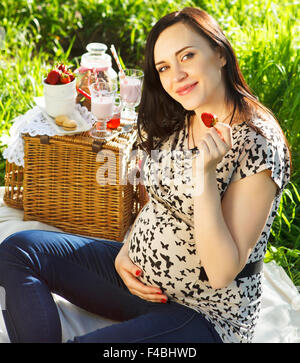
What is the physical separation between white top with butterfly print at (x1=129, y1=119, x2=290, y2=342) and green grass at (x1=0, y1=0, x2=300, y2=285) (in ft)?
2.90

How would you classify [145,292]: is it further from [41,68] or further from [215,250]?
[41,68]

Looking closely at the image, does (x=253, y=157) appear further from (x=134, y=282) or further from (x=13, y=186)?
(x=13, y=186)

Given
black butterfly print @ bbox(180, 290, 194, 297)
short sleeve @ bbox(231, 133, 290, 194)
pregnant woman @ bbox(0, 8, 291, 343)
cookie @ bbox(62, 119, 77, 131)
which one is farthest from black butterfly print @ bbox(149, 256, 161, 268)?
cookie @ bbox(62, 119, 77, 131)

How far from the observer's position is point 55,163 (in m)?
2.68

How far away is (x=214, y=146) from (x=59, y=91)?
123 cm

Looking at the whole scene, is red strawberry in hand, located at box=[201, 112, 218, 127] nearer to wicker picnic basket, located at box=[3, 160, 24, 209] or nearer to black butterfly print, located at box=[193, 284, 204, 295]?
black butterfly print, located at box=[193, 284, 204, 295]

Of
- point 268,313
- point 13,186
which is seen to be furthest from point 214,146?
point 13,186

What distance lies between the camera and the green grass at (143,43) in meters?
3.02

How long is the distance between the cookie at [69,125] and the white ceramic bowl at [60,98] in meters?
0.08

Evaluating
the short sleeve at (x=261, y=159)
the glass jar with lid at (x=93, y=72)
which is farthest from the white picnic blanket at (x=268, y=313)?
the short sleeve at (x=261, y=159)

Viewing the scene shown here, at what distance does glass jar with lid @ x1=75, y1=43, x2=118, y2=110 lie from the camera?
2.69m

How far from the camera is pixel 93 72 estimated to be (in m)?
2.71
